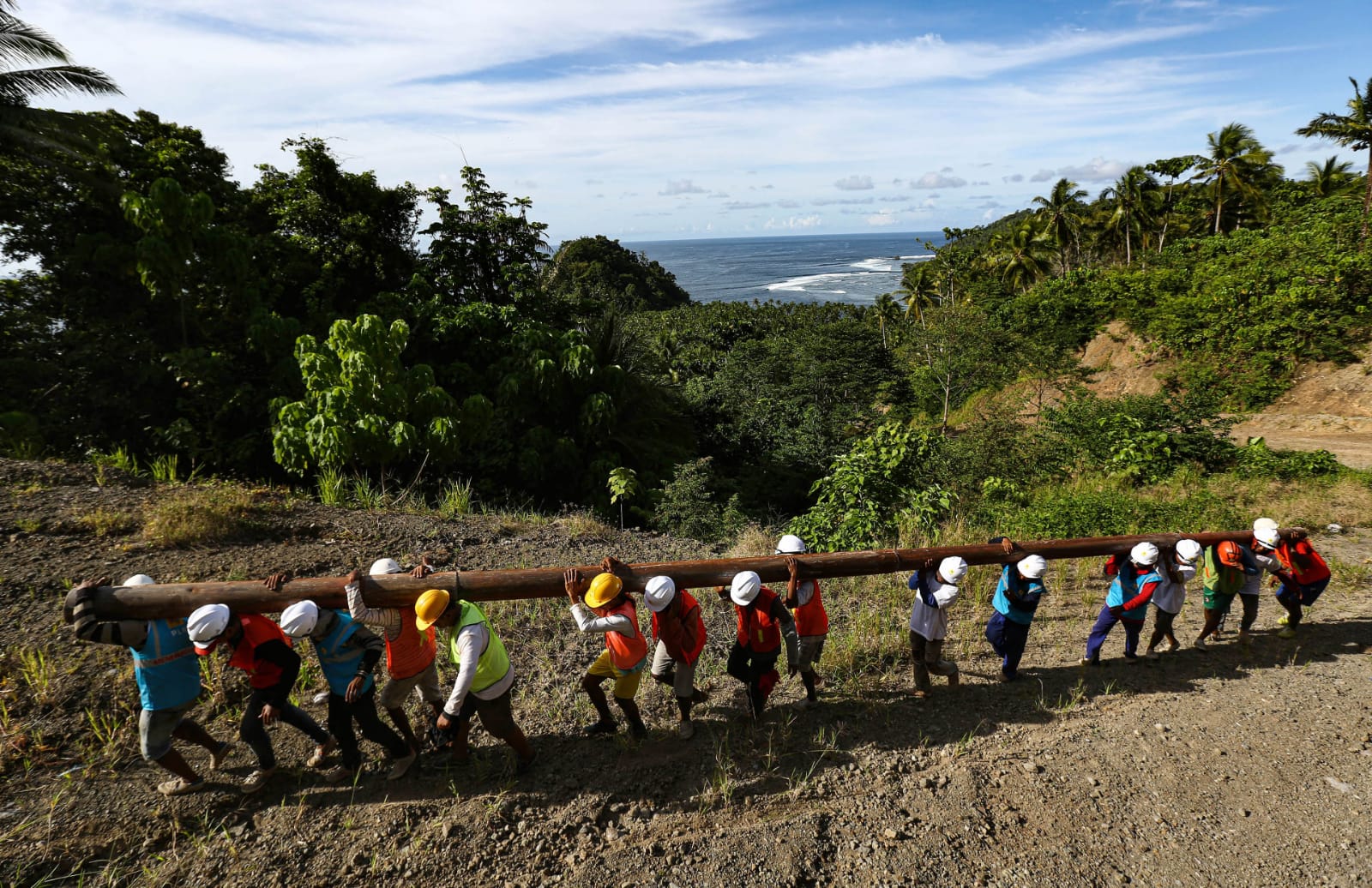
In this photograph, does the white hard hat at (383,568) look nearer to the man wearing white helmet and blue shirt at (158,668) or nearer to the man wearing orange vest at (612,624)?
the man wearing white helmet and blue shirt at (158,668)

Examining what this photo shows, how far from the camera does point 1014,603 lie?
4.93m

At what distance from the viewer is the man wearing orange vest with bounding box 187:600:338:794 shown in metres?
3.79

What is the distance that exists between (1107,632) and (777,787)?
3.47 meters

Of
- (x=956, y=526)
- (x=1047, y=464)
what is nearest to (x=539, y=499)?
(x=956, y=526)

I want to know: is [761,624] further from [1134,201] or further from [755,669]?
[1134,201]

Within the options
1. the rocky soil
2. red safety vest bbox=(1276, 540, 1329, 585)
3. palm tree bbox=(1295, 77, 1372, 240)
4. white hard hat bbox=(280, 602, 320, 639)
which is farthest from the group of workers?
palm tree bbox=(1295, 77, 1372, 240)

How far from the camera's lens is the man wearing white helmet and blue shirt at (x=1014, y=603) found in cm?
478

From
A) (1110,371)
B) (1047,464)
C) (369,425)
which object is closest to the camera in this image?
(369,425)

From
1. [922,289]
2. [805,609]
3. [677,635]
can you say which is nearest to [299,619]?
[677,635]

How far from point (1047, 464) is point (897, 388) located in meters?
23.6

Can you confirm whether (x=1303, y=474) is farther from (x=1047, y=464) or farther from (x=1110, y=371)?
(x=1110, y=371)

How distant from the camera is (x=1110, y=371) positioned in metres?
28.0

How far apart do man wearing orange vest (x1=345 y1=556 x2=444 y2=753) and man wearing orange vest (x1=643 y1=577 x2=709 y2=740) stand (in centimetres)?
147

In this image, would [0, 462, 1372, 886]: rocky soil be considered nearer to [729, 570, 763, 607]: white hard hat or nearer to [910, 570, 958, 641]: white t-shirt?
[910, 570, 958, 641]: white t-shirt
